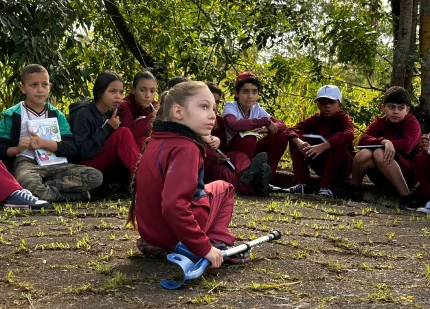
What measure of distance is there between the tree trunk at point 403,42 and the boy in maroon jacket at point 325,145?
963mm

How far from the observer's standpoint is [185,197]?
11.3 feet

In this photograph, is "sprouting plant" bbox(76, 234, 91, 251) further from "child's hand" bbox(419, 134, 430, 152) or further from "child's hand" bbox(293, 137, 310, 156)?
"child's hand" bbox(419, 134, 430, 152)

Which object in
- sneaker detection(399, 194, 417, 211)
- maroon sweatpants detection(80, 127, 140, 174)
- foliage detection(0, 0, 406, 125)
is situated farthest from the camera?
foliage detection(0, 0, 406, 125)

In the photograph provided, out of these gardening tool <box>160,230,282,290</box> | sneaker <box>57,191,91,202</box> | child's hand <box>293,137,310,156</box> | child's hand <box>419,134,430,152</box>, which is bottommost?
sneaker <box>57,191,91,202</box>

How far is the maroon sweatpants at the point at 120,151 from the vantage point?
6.29 meters

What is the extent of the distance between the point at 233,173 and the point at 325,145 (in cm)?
105

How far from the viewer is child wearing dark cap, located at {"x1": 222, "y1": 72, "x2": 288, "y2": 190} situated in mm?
7008

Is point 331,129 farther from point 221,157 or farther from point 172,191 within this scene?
point 172,191

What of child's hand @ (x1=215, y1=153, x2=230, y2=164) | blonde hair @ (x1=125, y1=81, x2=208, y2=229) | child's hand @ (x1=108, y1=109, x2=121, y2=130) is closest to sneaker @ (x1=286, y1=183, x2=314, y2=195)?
child's hand @ (x1=215, y1=153, x2=230, y2=164)

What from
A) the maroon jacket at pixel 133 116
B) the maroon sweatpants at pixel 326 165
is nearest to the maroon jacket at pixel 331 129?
the maroon sweatpants at pixel 326 165

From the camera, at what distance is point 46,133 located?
6199 mm

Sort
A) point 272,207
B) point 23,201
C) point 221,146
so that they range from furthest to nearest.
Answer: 1. point 221,146
2. point 272,207
3. point 23,201

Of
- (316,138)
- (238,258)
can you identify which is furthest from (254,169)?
(238,258)

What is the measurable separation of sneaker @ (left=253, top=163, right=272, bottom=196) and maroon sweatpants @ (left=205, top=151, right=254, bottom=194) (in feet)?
0.31
